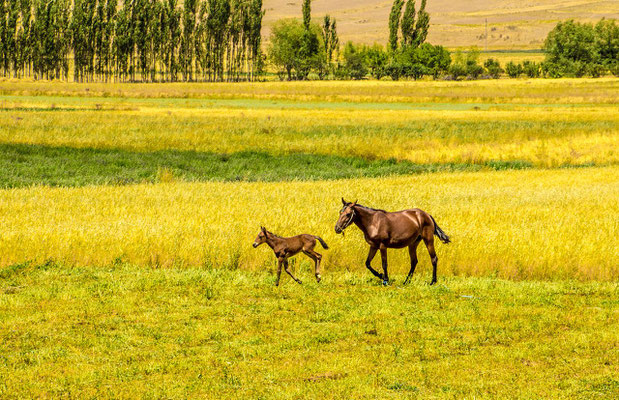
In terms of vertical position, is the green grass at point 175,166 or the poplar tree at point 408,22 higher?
the poplar tree at point 408,22

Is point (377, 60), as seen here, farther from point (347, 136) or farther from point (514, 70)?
point (347, 136)

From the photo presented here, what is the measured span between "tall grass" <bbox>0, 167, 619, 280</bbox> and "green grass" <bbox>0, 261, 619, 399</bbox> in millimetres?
916

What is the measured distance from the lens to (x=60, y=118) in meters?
56.8

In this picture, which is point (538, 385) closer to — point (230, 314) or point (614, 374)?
point (614, 374)

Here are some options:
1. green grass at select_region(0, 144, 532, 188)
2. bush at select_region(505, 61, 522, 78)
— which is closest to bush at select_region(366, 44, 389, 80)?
bush at select_region(505, 61, 522, 78)

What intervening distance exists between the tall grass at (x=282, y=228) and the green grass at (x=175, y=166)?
9.51 m

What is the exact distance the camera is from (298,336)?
34.4ft

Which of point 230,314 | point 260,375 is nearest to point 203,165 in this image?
point 230,314

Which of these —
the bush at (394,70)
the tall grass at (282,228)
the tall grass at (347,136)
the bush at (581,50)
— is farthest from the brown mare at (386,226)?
the bush at (581,50)

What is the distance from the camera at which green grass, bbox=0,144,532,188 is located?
115ft

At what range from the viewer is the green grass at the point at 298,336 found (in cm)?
862

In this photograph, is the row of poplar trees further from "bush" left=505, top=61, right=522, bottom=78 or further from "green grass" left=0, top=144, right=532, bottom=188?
"green grass" left=0, top=144, right=532, bottom=188

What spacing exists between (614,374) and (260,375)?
455cm

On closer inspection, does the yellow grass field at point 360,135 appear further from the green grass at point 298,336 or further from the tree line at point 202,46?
the tree line at point 202,46
